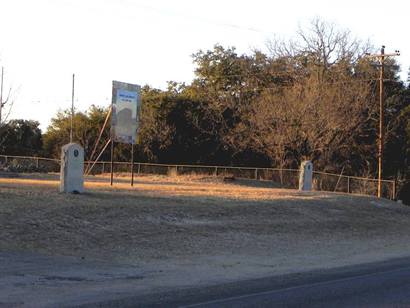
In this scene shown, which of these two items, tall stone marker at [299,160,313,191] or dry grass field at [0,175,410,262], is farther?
tall stone marker at [299,160,313,191]

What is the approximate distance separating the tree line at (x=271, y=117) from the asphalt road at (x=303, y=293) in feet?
116

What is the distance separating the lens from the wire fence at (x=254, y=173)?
1817 inches

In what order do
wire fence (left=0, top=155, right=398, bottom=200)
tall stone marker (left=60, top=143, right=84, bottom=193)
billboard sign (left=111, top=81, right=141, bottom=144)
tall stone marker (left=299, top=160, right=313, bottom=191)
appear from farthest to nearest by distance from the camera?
1. wire fence (left=0, top=155, right=398, bottom=200)
2. tall stone marker (left=299, top=160, right=313, bottom=191)
3. billboard sign (left=111, top=81, right=141, bottom=144)
4. tall stone marker (left=60, top=143, right=84, bottom=193)

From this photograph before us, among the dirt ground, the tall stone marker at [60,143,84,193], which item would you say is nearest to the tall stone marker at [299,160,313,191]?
the dirt ground

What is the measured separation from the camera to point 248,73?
5841cm

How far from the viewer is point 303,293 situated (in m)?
11.0

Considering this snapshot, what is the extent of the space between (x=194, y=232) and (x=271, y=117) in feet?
98.7

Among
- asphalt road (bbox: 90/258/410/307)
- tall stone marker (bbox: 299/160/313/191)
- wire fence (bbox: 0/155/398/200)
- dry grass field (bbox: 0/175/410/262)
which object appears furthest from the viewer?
wire fence (bbox: 0/155/398/200)

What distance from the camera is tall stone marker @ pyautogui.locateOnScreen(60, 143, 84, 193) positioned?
22.5 metres

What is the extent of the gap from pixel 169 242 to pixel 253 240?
127 inches

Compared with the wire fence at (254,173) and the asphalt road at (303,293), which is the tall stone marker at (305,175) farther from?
the asphalt road at (303,293)

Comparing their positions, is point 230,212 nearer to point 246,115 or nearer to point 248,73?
point 246,115

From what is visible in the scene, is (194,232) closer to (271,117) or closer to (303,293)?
(303,293)

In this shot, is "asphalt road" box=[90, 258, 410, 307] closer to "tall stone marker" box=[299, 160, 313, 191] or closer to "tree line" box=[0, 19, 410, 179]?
"tall stone marker" box=[299, 160, 313, 191]
